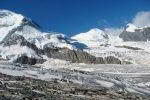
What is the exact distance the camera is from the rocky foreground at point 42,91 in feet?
215

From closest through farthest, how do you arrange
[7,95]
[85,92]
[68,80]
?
[7,95], [85,92], [68,80]

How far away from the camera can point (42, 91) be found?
72.2m

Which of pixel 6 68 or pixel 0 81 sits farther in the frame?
pixel 6 68

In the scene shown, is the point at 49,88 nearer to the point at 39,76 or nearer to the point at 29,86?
the point at 29,86

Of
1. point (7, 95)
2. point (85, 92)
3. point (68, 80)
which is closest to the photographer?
point (7, 95)

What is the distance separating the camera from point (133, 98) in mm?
76812

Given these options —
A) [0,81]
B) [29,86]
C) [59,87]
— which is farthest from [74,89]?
[0,81]

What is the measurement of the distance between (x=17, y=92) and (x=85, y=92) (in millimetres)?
14812

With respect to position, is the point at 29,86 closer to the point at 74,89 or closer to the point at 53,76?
the point at 74,89

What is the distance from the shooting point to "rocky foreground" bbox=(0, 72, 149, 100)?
6544 cm

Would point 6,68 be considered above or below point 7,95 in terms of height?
above

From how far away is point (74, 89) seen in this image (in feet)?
262

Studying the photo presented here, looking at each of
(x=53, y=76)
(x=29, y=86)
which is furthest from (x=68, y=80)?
A: (x=29, y=86)

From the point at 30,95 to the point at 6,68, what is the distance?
34553mm
